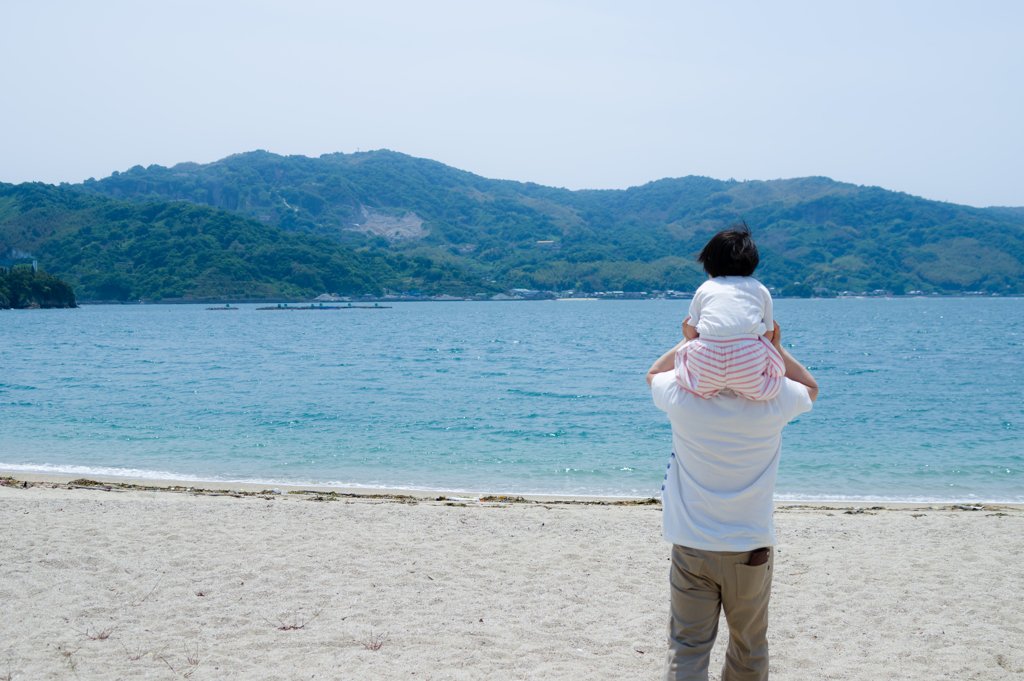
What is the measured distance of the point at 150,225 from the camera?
148500 mm

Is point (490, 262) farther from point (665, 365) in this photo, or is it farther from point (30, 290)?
point (665, 365)

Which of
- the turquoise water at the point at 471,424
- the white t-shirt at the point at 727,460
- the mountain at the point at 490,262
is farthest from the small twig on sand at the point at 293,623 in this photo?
the mountain at the point at 490,262

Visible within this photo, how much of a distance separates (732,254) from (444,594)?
3.68 m

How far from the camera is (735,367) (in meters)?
2.26

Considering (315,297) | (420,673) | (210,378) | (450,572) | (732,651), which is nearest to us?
(732,651)

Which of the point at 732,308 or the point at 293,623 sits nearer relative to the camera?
the point at 732,308

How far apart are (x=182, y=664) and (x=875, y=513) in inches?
298

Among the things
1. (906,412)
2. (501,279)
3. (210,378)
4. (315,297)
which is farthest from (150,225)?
(906,412)

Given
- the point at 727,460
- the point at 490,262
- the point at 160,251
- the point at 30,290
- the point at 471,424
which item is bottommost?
the point at 471,424

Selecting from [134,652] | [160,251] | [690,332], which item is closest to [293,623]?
[134,652]

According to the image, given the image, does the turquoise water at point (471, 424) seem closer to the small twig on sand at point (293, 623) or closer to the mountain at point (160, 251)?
the small twig on sand at point (293, 623)

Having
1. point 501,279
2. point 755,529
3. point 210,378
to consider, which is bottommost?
point 210,378

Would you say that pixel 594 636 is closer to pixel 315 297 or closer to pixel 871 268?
pixel 315 297

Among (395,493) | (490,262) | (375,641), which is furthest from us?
(490,262)
